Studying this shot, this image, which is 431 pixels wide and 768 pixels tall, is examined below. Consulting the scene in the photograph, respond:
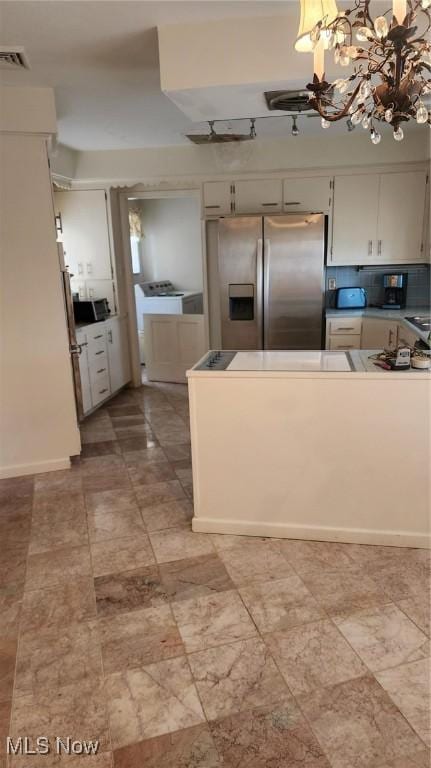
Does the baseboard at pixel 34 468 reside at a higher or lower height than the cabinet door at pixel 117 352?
lower

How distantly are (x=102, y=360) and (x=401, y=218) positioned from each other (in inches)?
127

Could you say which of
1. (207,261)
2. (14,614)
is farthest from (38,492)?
(207,261)

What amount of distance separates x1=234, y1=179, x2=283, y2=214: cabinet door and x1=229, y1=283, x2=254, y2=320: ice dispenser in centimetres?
84

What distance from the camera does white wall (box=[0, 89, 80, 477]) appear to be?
3.16 metres

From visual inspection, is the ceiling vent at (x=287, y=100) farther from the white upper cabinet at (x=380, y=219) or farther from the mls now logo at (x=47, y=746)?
the mls now logo at (x=47, y=746)

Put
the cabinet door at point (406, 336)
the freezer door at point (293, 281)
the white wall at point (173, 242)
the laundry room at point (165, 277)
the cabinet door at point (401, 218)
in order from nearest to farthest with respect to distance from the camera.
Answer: the cabinet door at point (406, 336) → the freezer door at point (293, 281) → the cabinet door at point (401, 218) → the laundry room at point (165, 277) → the white wall at point (173, 242)

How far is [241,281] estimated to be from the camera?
15.1ft

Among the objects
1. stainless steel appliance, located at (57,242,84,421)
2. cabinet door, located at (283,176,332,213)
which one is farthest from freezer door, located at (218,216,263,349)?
stainless steel appliance, located at (57,242,84,421)

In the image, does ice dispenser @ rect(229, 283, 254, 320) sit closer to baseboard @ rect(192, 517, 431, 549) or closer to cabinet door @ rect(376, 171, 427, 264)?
cabinet door @ rect(376, 171, 427, 264)

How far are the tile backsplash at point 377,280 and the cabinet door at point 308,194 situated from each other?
657 millimetres

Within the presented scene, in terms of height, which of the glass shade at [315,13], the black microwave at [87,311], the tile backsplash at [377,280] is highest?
the glass shade at [315,13]

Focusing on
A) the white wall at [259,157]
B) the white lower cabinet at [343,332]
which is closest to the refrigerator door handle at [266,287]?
the white lower cabinet at [343,332]

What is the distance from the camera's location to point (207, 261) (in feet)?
16.8

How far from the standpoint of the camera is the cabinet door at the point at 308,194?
4.77 metres
